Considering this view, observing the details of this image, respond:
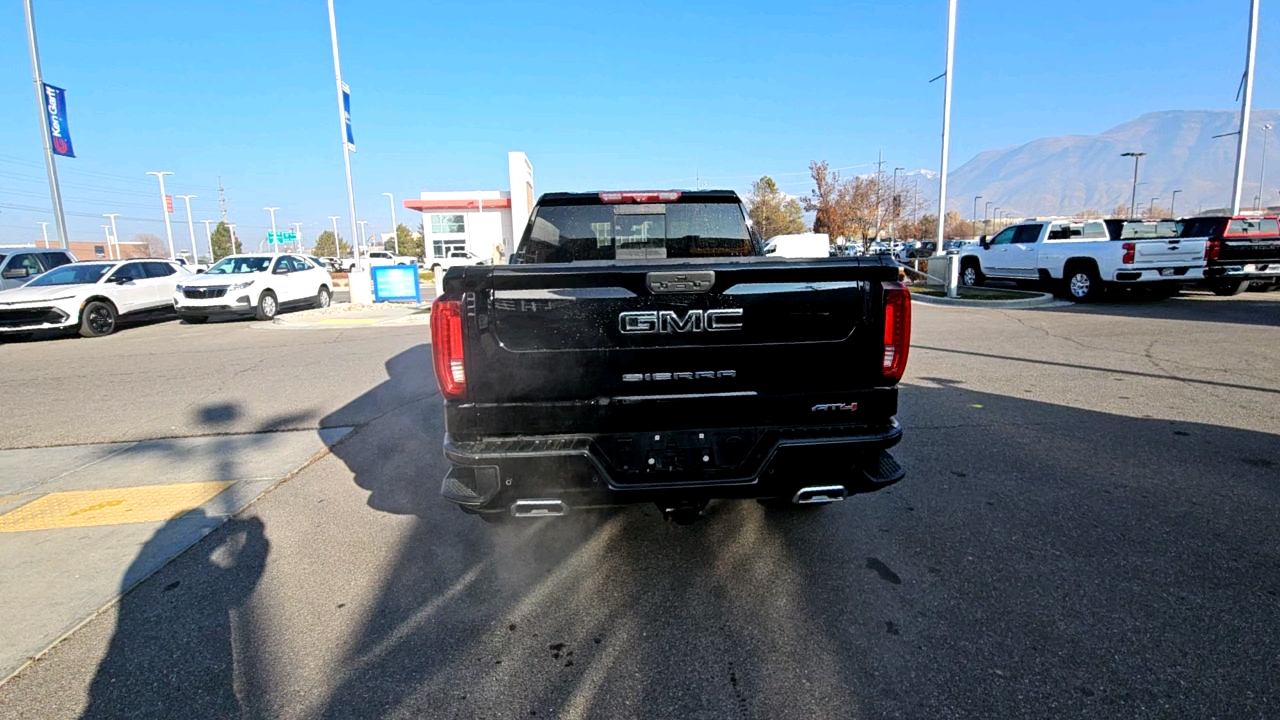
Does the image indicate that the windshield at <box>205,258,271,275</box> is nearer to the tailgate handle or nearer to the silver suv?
the silver suv

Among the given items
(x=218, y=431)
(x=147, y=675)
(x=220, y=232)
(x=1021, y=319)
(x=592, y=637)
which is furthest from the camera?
(x=220, y=232)

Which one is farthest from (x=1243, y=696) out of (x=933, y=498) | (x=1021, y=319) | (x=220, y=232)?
(x=220, y=232)

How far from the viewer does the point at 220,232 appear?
315ft

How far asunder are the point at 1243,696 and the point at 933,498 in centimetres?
190

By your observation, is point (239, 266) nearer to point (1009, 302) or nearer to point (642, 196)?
point (642, 196)

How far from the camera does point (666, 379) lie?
2.81 metres

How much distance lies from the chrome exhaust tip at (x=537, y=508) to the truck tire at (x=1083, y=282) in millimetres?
17196

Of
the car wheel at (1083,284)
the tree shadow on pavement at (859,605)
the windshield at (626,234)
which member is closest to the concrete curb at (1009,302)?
the car wheel at (1083,284)

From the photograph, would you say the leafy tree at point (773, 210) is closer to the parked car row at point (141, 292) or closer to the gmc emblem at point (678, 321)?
the parked car row at point (141, 292)

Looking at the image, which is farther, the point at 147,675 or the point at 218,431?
the point at 218,431

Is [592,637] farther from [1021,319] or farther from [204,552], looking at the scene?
[1021,319]

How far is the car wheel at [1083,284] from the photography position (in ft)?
51.5

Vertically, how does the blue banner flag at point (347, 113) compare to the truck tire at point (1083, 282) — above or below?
above

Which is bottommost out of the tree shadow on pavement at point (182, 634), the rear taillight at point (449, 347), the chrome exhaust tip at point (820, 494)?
the tree shadow on pavement at point (182, 634)
